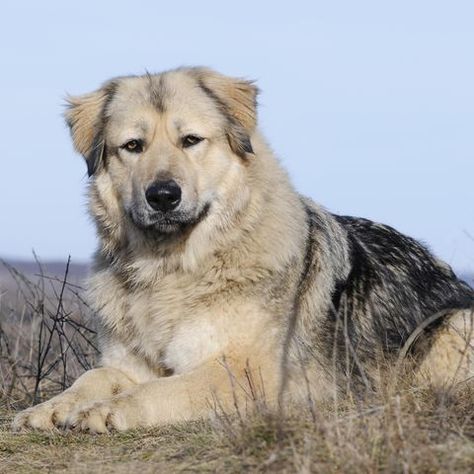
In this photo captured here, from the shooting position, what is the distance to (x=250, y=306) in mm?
6344

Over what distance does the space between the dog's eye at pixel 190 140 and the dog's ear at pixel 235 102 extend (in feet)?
0.74

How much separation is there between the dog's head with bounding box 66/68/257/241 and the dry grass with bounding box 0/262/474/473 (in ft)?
4.74

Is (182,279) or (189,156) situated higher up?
(189,156)

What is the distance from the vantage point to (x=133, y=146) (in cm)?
654

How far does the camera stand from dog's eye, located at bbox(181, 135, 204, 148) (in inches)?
255

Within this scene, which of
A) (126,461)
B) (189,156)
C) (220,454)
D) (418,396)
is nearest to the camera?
(220,454)

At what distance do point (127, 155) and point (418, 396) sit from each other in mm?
2436

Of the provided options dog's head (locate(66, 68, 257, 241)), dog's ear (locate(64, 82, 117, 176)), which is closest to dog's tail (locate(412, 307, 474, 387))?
dog's head (locate(66, 68, 257, 241))

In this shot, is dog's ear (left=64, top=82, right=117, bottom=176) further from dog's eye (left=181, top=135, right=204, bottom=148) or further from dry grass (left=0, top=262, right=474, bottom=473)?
dry grass (left=0, top=262, right=474, bottom=473)

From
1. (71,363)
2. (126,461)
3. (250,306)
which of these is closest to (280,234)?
(250,306)

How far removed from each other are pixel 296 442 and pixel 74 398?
2.28 metres

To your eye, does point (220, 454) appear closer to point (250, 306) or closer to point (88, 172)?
point (250, 306)

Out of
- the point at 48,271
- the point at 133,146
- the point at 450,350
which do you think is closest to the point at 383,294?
the point at 450,350

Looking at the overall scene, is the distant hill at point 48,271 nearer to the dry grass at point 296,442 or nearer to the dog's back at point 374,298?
the dog's back at point 374,298
